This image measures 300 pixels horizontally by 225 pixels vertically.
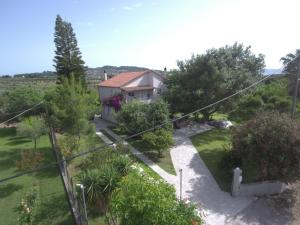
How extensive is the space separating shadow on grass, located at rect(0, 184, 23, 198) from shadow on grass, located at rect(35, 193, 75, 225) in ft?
7.96

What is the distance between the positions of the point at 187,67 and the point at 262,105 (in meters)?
7.88

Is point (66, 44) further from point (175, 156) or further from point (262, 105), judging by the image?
point (262, 105)

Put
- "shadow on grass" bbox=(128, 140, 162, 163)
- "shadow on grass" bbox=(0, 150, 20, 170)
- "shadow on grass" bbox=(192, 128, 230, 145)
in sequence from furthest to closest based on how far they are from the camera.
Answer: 1. "shadow on grass" bbox=(192, 128, 230, 145)
2. "shadow on grass" bbox=(128, 140, 162, 163)
3. "shadow on grass" bbox=(0, 150, 20, 170)

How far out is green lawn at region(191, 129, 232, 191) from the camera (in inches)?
501

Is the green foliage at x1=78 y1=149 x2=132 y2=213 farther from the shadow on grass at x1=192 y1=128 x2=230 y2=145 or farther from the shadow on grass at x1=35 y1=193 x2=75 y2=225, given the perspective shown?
the shadow on grass at x1=192 y1=128 x2=230 y2=145

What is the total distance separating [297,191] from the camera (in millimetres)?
11539

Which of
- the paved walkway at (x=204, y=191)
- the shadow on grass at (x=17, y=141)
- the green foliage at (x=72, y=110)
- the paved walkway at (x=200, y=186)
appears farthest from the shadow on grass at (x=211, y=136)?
the shadow on grass at (x=17, y=141)

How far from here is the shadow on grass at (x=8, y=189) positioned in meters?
12.0

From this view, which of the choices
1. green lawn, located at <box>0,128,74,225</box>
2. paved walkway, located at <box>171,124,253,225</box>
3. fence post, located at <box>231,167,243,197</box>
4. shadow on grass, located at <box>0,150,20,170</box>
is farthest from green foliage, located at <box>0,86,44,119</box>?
fence post, located at <box>231,167,243,197</box>

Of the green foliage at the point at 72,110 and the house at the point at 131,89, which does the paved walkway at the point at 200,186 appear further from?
the house at the point at 131,89

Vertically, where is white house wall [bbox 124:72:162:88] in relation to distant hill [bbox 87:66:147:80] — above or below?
below

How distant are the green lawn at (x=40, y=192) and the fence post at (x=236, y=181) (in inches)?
288

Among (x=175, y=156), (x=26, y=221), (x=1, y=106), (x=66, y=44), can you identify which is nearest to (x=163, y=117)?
(x=175, y=156)

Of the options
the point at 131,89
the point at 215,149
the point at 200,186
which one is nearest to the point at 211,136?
the point at 215,149
